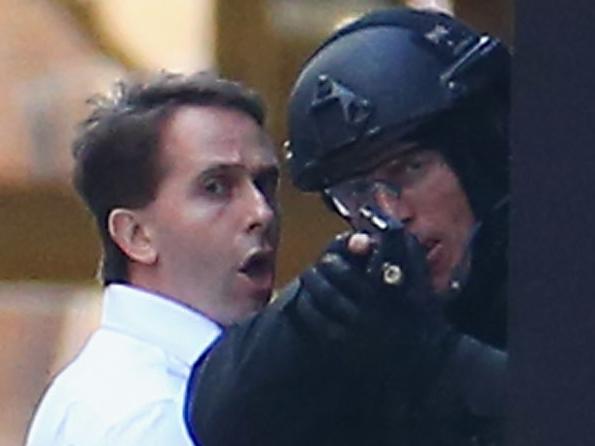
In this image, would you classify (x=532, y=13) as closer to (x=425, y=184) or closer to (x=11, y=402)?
(x=425, y=184)

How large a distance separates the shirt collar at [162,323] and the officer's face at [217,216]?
0.03m

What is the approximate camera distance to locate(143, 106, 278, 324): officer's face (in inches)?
144

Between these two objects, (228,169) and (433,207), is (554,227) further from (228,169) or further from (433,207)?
(228,169)

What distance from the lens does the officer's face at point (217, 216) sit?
12.0 ft

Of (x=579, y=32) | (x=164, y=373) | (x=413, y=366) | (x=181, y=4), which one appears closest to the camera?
(x=579, y=32)

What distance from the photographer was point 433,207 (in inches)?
131

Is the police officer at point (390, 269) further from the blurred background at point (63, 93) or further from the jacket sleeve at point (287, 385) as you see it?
the blurred background at point (63, 93)

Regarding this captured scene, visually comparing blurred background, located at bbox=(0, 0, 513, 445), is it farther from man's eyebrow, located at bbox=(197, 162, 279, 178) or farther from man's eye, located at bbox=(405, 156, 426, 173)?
man's eye, located at bbox=(405, 156, 426, 173)

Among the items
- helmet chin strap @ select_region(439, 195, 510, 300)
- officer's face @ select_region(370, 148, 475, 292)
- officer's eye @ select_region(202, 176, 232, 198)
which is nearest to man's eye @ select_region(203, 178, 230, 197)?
officer's eye @ select_region(202, 176, 232, 198)

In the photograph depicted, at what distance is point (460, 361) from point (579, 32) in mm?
544

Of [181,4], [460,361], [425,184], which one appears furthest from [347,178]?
[181,4]

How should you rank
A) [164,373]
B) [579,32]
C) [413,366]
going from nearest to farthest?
[579,32], [413,366], [164,373]

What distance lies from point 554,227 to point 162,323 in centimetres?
98

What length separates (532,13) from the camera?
283 cm
